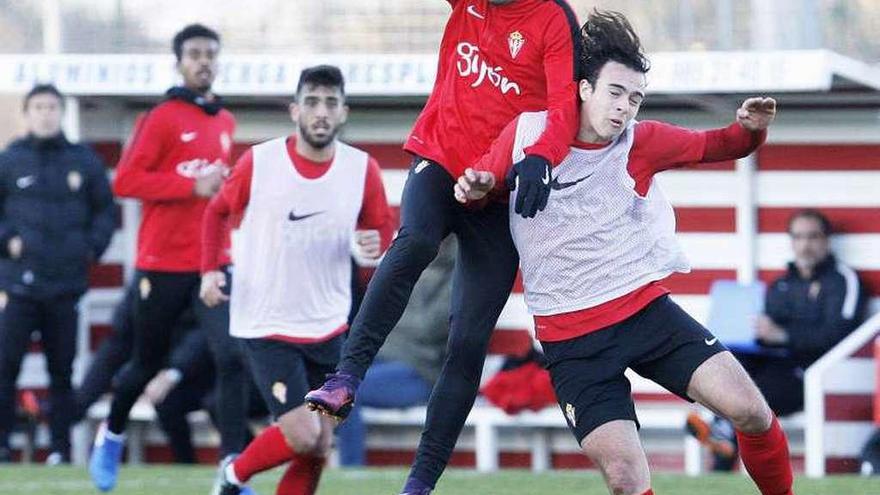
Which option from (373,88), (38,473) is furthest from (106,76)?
(38,473)

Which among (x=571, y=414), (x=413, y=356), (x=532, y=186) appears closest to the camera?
(x=532, y=186)

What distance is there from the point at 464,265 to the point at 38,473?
201 inches

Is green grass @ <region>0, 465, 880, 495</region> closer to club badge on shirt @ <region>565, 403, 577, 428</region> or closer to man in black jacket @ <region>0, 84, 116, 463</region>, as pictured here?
man in black jacket @ <region>0, 84, 116, 463</region>

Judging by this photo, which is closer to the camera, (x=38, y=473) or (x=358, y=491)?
(x=358, y=491)

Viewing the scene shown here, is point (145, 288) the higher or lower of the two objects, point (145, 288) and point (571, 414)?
the lower

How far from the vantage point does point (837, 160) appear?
1427 centimetres

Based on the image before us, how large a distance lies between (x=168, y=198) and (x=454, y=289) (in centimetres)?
362

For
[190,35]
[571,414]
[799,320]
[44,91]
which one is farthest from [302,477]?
[44,91]

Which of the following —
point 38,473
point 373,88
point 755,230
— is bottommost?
point 38,473

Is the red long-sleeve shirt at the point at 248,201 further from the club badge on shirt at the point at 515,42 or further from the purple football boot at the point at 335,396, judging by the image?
the purple football boot at the point at 335,396

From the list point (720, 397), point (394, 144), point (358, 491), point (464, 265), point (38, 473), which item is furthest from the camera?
point (394, 144)

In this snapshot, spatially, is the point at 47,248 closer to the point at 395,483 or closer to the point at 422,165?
the point at 395,483

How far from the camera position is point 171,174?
459 inches

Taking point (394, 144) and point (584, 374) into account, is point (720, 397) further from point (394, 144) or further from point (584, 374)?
point (394, 144)
